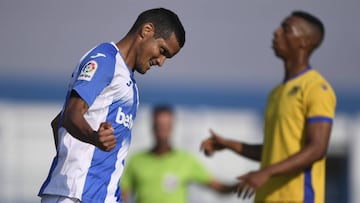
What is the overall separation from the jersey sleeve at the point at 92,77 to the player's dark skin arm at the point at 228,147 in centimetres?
208

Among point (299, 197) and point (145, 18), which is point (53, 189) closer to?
point (145, 18)

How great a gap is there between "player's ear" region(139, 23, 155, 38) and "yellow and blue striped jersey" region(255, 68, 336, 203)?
5.24ft

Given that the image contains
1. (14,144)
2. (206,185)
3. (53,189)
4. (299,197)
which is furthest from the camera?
(14,144)

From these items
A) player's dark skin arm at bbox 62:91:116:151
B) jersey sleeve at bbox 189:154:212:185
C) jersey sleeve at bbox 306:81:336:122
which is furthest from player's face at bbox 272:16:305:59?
jersey sleeve at bbox 189:154:212:185

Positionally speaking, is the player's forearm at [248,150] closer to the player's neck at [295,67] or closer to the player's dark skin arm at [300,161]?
the player's neck at [295,67]

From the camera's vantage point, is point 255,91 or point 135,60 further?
point 255,91

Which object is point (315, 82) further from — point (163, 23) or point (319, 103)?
point (163, 23)

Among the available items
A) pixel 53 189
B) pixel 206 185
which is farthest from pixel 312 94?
pixel 206 185

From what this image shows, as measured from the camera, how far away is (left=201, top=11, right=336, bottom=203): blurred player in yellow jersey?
260 inches

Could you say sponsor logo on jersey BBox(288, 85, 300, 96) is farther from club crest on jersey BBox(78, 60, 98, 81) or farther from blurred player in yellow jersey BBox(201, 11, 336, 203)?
club crest on jersey BBox(78, 60, 98, 81)

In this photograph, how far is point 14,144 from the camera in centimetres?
1362

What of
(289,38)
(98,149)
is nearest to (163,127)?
(289,38)

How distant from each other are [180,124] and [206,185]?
4.13 meters

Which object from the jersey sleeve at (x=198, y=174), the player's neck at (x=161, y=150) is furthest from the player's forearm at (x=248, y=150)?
the player's neck at (x=161, y=150)
